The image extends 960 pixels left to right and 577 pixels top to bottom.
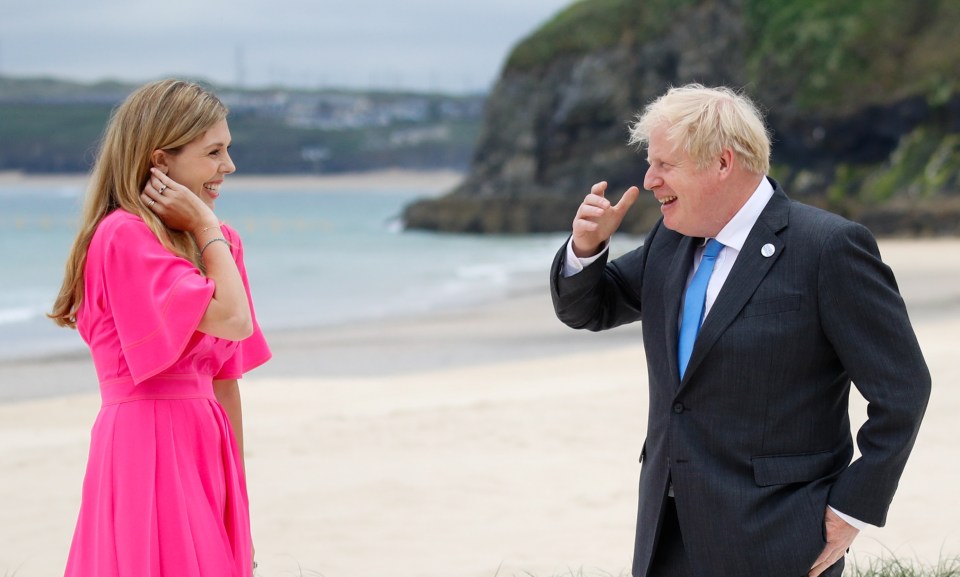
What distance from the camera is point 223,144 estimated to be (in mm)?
3080

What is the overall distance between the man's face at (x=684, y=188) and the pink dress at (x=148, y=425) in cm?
114

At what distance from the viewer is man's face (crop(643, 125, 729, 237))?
111 inches

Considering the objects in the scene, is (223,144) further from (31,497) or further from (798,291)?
(31,497)

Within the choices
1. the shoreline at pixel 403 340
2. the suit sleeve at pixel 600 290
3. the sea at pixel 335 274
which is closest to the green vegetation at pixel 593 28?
the sea at pixel 335 274

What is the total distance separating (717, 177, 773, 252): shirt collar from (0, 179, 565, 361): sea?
5.61ft

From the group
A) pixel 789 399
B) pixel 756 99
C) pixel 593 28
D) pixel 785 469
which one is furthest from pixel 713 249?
pixel 593 28

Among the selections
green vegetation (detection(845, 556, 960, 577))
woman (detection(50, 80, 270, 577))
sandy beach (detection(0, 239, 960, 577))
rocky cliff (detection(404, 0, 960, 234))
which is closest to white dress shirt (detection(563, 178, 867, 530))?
woman (detection(50, 80, 270, 577))

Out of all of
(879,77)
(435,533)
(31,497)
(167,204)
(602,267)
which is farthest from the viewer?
(879,77)

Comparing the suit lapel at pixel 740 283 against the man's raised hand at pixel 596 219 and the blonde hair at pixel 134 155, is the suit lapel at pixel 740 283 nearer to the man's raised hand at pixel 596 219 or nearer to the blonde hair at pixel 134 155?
the man's raised hand at pixel 596 219

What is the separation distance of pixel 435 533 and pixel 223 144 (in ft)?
11.5

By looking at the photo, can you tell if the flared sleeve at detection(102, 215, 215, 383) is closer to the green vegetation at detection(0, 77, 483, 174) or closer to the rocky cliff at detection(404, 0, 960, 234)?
the rocky cliff at detection(404, 0, 960, 234)

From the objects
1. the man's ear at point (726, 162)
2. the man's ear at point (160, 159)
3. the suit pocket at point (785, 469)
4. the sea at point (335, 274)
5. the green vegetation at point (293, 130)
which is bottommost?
the green vegetation at point (293, 130)

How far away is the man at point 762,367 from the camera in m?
2.71

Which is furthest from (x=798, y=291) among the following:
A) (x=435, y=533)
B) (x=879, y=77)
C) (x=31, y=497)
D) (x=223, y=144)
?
(x=879, y=77)
